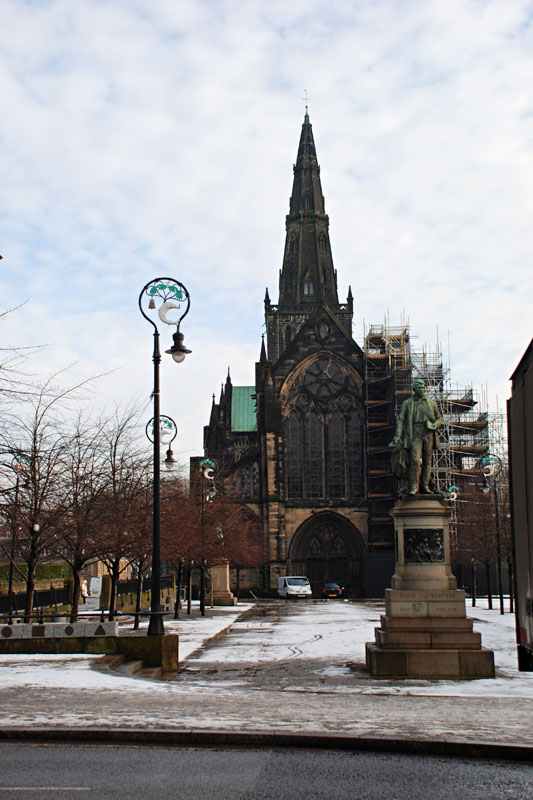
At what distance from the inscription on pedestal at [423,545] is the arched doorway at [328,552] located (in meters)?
46.7

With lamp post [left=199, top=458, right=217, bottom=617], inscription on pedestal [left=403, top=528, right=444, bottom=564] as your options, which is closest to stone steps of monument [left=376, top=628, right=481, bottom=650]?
inscription on pedestal [left=403, top=528, right=444, bottom=564]

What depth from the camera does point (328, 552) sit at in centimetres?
6275

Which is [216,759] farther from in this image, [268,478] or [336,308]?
[336,308]

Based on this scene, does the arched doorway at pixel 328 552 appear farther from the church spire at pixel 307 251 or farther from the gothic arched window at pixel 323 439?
the church spire at pixel 307 251

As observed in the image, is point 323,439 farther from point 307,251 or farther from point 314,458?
point 307,251

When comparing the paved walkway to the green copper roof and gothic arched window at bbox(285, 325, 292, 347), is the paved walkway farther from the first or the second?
the green copper roof

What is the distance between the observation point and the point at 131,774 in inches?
270

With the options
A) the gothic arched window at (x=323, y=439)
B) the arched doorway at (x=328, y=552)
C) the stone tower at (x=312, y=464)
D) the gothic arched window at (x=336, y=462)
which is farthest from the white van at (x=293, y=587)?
the gothic arched window at (x=336, y=462)

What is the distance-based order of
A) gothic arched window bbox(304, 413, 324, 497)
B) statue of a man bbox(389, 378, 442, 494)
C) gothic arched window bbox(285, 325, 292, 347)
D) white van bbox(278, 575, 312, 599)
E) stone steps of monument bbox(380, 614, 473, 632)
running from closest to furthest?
stone steps of monument bbox(380, 614, 473, 632)
statue of a man bbox(389, 378, 442, 494)
white van bbox(278, 575, 312, 599)
gothic arched window bbox(304, 413, 324, 497)
gothic arched window bbox(285, 325, 292, 347)

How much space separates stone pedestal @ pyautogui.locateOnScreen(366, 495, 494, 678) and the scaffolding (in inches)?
1743

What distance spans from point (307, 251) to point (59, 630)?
228 ft

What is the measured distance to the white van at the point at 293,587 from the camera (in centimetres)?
5338

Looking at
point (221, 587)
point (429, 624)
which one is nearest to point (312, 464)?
point (221, 587)

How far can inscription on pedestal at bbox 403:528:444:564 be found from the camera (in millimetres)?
15445
